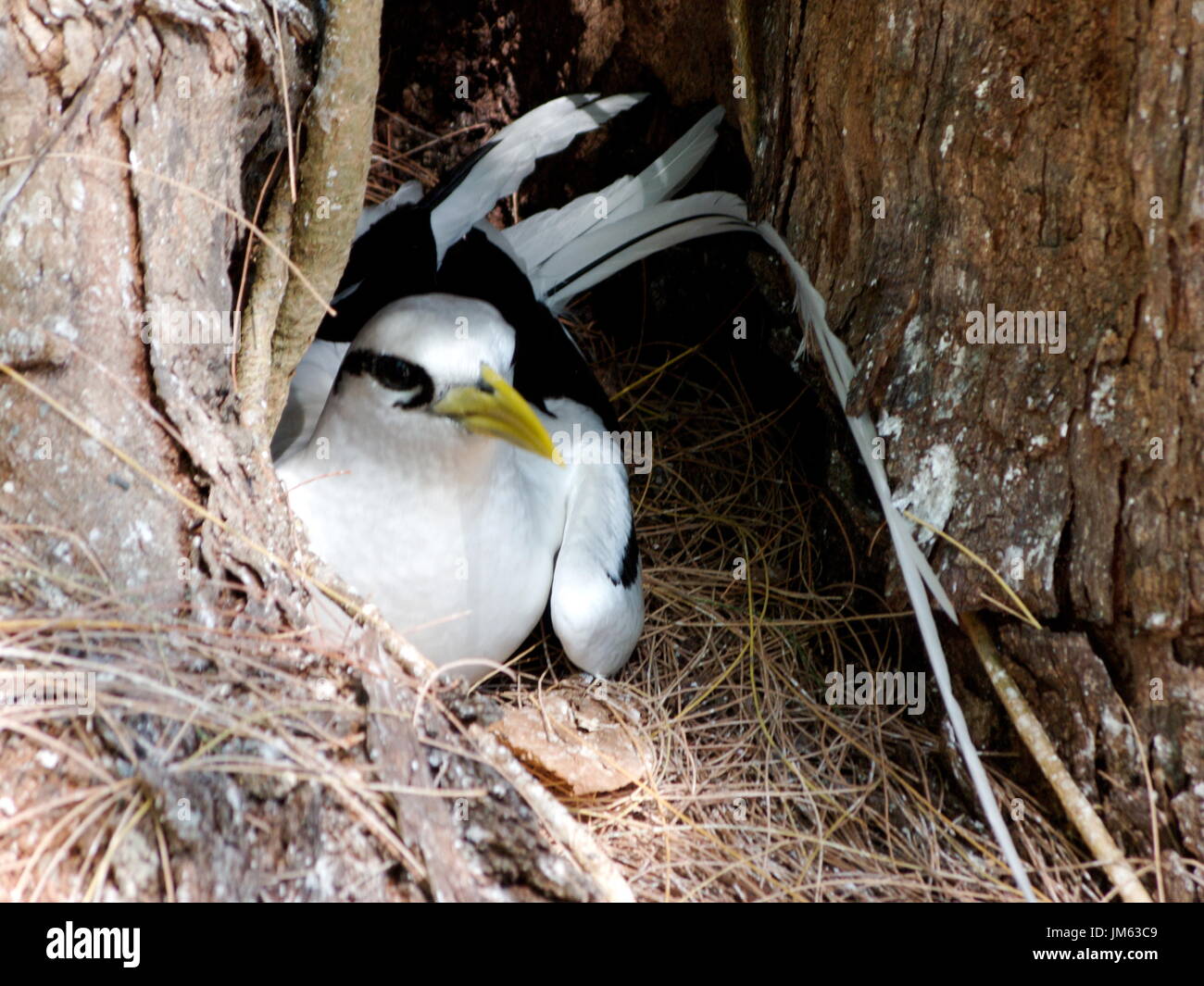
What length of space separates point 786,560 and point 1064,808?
A: 136cm

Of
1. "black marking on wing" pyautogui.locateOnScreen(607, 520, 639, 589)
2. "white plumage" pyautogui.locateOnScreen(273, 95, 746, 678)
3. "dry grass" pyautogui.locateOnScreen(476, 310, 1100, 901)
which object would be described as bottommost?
"dry grass" pyautogui.locateOnScreen(476, 310, 1100, 901)

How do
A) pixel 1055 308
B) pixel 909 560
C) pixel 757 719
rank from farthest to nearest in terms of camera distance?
pixel 757 719, pixel 909 560, pixel 1055 308

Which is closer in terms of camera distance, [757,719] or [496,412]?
[496,412]

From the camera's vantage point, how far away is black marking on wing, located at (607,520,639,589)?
3.61m

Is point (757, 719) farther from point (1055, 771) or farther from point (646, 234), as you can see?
point (646, 234)

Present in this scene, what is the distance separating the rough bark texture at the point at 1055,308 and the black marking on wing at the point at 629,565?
2.99ft

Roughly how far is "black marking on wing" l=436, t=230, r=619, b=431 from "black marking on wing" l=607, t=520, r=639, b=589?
1.85 ft

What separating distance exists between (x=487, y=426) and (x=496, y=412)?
0.05m

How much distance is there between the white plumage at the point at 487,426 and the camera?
3070 millimetres

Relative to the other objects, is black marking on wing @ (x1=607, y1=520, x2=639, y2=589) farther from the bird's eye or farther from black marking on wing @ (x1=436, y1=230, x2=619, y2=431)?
the bird's eye

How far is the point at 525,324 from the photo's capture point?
3.98 m

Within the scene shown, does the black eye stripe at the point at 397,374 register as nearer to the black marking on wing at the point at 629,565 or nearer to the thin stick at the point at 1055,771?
the black marking on wing at the point at 629,565

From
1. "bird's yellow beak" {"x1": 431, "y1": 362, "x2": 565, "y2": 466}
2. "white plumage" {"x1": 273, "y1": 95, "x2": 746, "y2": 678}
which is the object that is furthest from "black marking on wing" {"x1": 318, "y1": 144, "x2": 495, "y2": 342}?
"bird's yellow beak" {"x1": 431, "y1": 362, "x2": 565, "y2": 466}

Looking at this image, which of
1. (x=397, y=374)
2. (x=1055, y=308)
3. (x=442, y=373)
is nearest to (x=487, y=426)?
(x=442, y=373)
